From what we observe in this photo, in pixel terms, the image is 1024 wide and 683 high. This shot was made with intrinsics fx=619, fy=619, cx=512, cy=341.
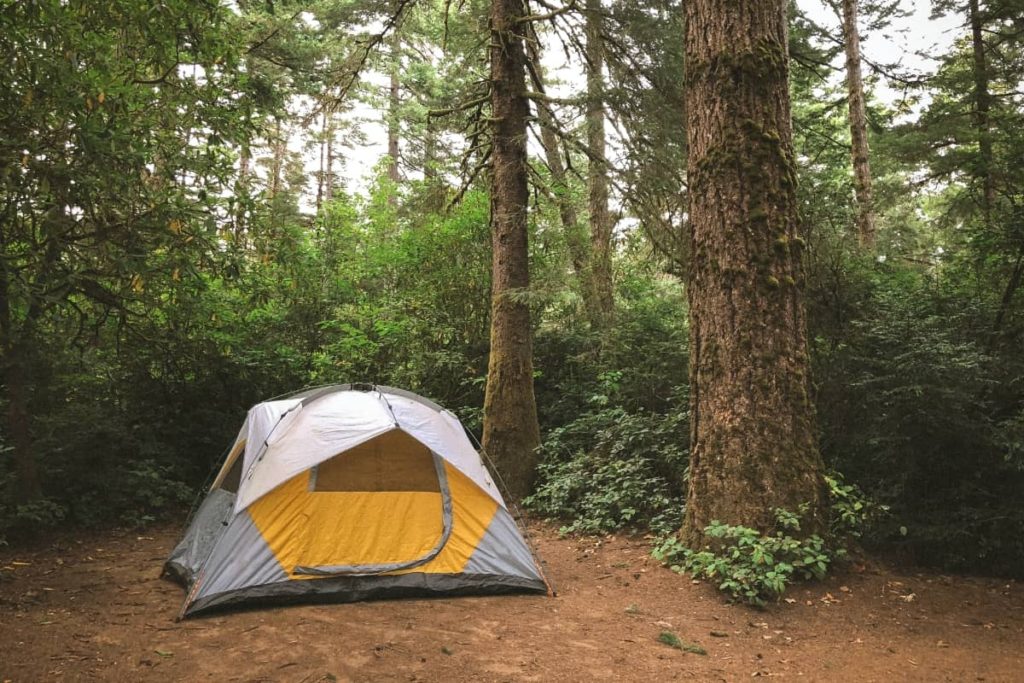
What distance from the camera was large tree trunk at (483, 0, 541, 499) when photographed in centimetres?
786

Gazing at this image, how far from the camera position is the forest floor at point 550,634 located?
10.9 feet

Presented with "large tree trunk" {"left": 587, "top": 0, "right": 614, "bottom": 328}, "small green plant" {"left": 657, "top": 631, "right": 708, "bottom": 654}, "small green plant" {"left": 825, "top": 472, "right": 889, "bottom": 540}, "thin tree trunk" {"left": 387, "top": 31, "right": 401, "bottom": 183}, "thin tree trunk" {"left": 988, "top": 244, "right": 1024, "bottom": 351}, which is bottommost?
"small green plant" {"left": 657, "top": 631, "right": 708, "bottom": 654}

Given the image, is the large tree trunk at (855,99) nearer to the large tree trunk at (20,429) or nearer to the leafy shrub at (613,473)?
the leafy shrub at (613,473)

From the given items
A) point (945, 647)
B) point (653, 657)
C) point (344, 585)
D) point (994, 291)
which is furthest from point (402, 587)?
point (994, 291)

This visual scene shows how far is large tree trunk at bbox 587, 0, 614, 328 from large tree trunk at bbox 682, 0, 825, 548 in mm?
2581

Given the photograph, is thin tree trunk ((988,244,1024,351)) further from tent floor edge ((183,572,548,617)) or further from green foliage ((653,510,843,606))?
tent floor edge ((183,572,548,617))

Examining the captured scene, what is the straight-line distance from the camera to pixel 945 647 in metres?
3.61

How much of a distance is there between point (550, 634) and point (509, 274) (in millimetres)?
4794

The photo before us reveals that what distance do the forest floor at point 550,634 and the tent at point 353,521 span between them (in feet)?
0.56

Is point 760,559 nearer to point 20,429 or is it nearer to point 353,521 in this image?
point 353,521

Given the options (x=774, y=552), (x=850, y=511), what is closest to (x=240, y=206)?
(x=774, y=552)

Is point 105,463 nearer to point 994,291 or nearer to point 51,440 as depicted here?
point 51,440

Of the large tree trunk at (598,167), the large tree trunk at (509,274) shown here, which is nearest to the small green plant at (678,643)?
the large tree trunk at (509,274)

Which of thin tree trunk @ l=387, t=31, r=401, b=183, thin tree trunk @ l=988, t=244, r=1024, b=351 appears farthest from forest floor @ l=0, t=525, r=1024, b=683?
thin tree trunk @ l=387, t=31, r=401, b=183
